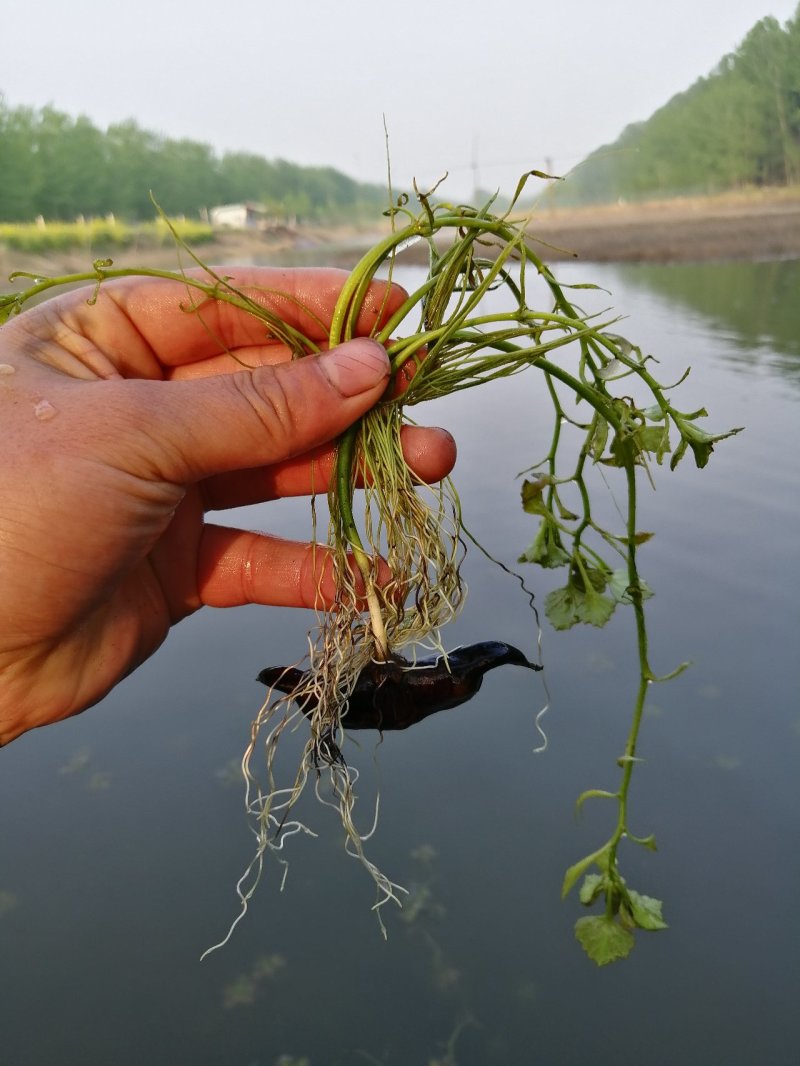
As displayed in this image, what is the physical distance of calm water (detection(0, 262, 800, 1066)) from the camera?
4.69 feet

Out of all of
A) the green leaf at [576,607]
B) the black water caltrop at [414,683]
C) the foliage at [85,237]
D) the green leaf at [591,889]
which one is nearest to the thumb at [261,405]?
the black water caltrop at [414,683]

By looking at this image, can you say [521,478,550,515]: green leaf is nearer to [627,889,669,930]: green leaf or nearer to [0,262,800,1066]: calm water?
[627,889,669,930]: green leaf

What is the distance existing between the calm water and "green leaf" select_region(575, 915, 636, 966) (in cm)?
41

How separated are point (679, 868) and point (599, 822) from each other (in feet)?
0.61

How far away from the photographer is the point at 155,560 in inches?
62.8

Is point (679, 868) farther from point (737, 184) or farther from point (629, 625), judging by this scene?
point (737, 184)

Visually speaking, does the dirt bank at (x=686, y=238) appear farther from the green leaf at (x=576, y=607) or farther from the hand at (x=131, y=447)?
the green leaf at (x=576, y=607)

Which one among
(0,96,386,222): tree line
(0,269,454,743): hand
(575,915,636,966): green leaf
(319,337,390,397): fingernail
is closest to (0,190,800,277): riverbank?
(319,337,390,397): fingernail

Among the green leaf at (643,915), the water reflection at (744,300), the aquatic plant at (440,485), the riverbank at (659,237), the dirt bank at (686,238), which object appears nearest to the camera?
the aquatic plant at (440,485)

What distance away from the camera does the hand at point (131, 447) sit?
1112 mm

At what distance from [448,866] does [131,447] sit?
3.66 ft

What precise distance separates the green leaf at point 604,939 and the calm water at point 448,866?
0.41m

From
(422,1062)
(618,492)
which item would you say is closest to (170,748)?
(422,1062)

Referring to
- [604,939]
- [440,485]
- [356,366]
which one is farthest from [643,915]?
[356,366]
